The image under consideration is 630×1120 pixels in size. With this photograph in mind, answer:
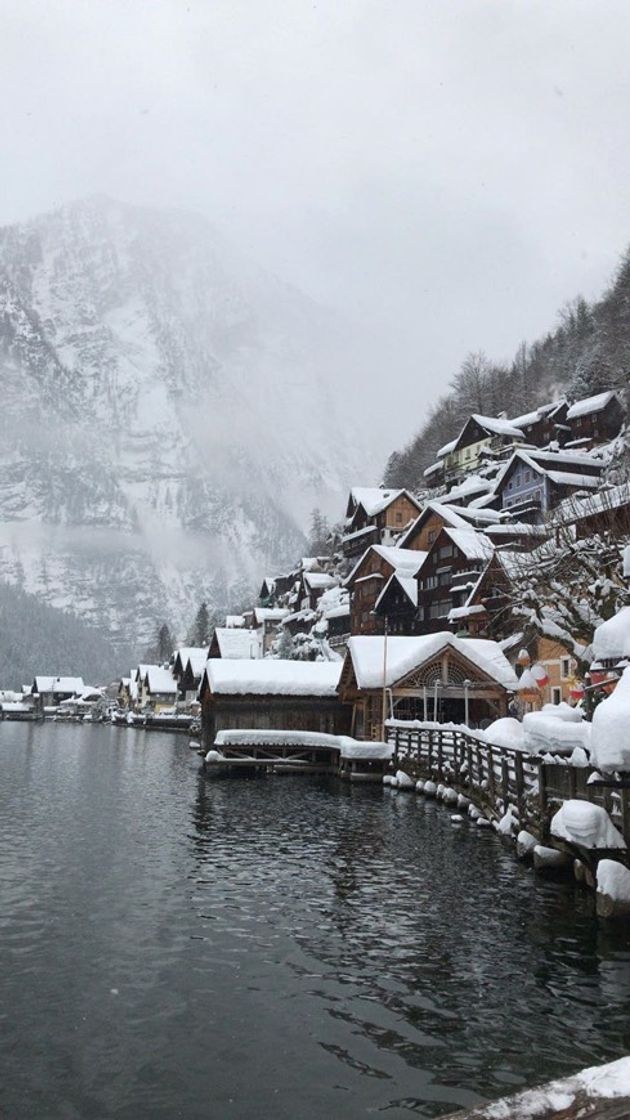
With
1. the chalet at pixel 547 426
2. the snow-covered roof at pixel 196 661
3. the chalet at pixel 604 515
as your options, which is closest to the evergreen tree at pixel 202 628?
the snow-covered roof at pixel 196 661

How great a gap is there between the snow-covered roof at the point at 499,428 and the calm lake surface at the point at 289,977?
81012 mm

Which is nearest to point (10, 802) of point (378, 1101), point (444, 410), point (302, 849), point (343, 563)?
point (302, 849)

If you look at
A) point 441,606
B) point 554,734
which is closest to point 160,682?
point 441,606

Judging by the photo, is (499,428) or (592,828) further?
(499,428)

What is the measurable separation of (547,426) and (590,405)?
7446mm

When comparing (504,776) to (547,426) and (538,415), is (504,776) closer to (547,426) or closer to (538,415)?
(547,426)

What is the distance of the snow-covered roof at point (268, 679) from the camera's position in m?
52.4

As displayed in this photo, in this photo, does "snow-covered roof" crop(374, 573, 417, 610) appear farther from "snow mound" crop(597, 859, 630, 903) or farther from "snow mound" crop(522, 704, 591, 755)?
"snow mound" crop(597, 859, 630, 903)

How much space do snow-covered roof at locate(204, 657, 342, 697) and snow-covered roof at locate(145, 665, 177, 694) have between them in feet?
279

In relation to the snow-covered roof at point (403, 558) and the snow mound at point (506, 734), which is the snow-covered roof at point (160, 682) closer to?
the snow-covered roof at point (403, 558)

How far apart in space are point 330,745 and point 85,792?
53.5 ft

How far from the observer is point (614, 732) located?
1312cm

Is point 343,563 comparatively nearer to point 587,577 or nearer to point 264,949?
point 587,577

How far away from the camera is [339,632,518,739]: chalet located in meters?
48.0
